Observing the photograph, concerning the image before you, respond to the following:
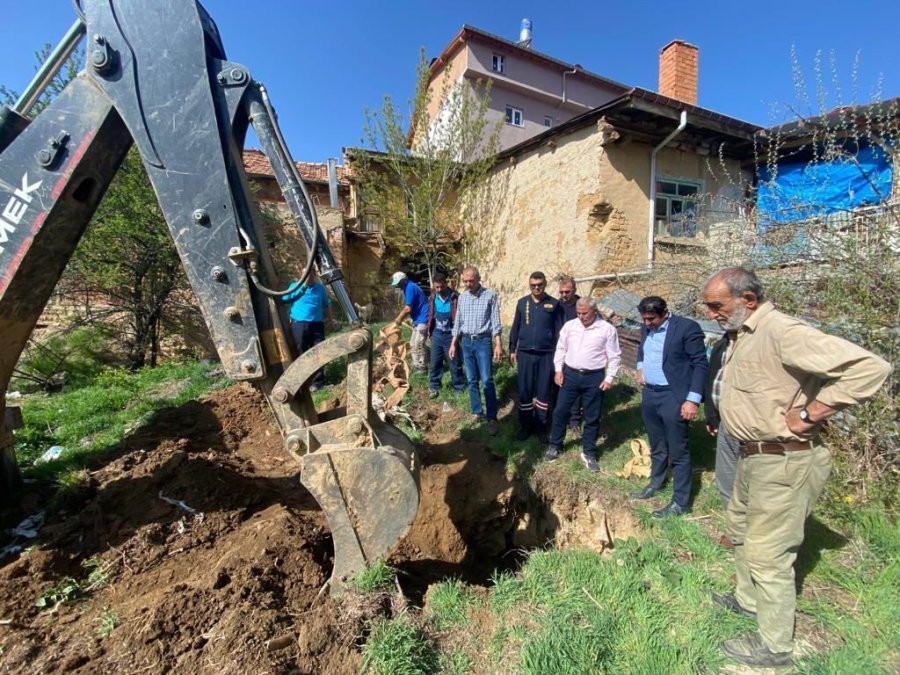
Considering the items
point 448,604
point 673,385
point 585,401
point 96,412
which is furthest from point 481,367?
point 96,412

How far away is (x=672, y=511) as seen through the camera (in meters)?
3.59

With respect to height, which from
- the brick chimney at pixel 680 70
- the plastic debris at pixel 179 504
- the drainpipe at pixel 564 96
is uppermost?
the drainpipe at pixel 564 96

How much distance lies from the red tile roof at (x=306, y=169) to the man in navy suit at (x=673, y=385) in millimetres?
12581

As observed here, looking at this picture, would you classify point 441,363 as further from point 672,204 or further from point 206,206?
point 672,204

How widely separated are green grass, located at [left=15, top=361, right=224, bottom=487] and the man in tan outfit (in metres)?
5.14

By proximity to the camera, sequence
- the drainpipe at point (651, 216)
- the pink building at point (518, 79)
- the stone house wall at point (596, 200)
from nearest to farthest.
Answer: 1. the drainpipe at point (651, 216)
2. the stone house wall at point (596, 200)
3. the pink building at point (518, 79)

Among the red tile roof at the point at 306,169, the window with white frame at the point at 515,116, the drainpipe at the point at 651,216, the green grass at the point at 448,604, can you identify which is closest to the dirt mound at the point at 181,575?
the green grass at the point at 448,604

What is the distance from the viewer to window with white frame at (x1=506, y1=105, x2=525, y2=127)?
1830cm

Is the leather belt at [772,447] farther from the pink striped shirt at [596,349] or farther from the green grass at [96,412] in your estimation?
the green grass at [96,412]

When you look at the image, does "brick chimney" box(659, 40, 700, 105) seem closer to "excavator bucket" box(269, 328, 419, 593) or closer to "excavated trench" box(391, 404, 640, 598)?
"excavated trench" box(391, 404, 640, 598)

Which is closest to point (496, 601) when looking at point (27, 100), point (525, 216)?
point (27, 100)

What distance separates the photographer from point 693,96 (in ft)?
36.5

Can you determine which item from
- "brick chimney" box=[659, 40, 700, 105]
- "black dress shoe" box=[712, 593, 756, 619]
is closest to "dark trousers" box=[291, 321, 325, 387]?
"black dress shoe" box=[712, 593, 756, 619]

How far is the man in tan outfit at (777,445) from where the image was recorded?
208 centimetres
